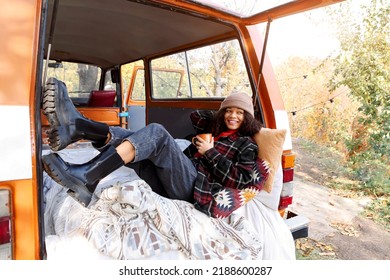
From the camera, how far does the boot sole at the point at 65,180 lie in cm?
137

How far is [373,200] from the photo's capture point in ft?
15.3

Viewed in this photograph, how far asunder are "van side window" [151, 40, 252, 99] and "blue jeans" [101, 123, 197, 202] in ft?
3.44

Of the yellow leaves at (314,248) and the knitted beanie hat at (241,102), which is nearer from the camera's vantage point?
the knitted beanie hat at (241,102)

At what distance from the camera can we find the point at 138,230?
1.52 m

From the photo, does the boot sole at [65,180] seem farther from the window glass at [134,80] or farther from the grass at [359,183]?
the grass at [359,183]

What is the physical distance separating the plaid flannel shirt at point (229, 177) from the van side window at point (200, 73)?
745 mm

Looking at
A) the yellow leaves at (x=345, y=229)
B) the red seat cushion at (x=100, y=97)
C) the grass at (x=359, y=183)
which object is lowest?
the yellow leaves at (x=345, y=229)

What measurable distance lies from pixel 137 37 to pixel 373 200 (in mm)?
4178

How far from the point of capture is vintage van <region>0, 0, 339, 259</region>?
3.60 ft

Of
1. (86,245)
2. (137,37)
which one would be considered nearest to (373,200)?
(137,37)

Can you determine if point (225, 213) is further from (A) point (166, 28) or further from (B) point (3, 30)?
(A) point (166, 28)

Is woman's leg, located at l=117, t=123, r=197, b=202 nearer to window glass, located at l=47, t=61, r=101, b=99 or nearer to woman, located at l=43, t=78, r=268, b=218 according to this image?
woman, located at l=43, t=78, r=268, b=218

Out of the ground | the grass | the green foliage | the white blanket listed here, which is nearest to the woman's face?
the white blanket

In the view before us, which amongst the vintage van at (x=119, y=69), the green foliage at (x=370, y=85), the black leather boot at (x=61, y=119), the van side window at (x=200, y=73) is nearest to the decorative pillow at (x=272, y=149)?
the vintage van at (x=119, y=69)
